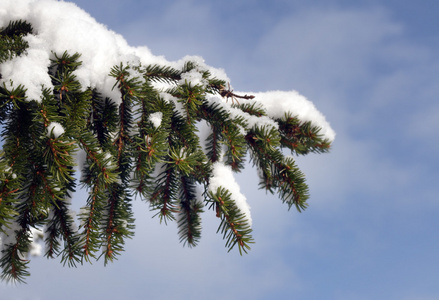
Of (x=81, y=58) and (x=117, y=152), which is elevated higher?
(x=81, y=58)

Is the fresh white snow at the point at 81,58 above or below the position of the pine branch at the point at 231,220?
above

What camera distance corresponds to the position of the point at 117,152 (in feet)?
7.33

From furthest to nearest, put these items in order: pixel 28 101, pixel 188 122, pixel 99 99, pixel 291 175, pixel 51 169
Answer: pixel 291 175 < pixel 188 122 < pixel 99 99 < pixel 28 101 < pixel 51 169

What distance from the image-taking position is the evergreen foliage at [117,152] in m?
1.90

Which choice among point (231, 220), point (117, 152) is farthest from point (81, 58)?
point (231, 220)

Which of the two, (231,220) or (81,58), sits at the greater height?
(81,58)

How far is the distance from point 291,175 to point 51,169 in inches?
62.5

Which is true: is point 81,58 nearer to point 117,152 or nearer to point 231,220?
point 117,152

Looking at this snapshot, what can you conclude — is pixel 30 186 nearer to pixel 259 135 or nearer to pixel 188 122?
pixel 188 122

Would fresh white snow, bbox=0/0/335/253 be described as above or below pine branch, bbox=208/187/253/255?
above

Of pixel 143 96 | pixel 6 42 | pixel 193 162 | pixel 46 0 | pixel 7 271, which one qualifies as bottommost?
pixel 7 271

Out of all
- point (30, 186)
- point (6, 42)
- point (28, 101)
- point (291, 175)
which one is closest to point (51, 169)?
point (30, 186)

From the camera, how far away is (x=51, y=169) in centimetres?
176

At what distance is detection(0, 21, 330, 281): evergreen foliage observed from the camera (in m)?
1.90
